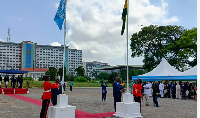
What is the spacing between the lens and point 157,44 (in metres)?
43.5

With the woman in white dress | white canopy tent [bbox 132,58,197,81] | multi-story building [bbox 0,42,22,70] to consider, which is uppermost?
multi-story building [bbox 0,42,22,70]

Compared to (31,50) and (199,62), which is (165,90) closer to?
(199,62)

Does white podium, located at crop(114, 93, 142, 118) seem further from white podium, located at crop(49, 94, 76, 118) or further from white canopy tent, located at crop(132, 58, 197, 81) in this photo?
white canopy tent, located at crop(132, 58, 197, 81)

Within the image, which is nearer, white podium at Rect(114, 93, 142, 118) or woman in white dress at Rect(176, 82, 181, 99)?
white podium at Rect(114, 93, 142, 118)

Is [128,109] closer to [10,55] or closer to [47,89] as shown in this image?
[47,89]

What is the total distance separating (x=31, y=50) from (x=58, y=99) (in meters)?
137

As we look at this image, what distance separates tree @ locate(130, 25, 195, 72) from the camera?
4100 cm

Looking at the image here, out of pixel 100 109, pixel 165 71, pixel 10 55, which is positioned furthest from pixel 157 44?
pixel 10 55

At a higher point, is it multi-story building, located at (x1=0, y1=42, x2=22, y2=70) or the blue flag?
multi-story building, located at (x1=0, y1=42, x2=22, y2=70)

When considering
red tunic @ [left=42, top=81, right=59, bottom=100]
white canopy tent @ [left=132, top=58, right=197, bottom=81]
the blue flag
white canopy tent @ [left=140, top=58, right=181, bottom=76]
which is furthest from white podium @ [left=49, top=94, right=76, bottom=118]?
white canopy tent @ [left=140, top=58, right=181, bottom=76]

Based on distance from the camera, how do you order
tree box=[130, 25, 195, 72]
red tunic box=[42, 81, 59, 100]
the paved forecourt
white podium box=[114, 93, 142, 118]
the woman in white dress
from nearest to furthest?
red tunic box=[42, 81, 59, 100] < white podium box=[114, 93, 142, 118] < the paved forecourt < the woman in white dress < tree box=[130, 25, 195, 72]

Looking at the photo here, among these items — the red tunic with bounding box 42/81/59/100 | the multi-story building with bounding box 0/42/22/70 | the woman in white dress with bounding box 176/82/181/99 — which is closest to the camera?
the red tunic with bounding box 42/81/59/100

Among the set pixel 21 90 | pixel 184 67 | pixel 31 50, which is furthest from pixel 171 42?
pixel 31 50

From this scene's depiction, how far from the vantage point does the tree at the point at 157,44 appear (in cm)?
4100
